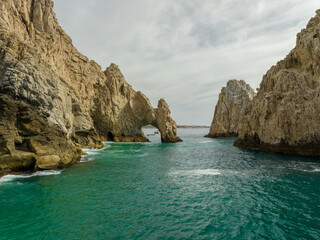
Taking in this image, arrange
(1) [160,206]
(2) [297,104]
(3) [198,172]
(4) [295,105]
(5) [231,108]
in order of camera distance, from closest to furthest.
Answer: (1) [160,206] < (3) [198,172] < (2) [297,104] < (4) [295,105] < (5) [231,108]

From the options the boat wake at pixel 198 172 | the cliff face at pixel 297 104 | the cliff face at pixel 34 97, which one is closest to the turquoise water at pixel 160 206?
the boat wake at pixel 198 172

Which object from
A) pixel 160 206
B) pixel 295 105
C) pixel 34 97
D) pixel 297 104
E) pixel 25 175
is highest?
pixel 297 104

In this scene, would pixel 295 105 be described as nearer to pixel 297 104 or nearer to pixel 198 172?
pixel 297 104

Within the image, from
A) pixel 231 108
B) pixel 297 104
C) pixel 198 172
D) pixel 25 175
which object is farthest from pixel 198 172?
pixel 231 108

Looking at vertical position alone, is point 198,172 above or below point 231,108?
below

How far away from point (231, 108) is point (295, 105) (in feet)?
243

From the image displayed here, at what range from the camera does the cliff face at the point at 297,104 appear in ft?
109

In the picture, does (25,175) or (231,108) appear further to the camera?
(231,108)

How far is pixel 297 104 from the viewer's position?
117ft

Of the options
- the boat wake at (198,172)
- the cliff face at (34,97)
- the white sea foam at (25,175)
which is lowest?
the boat wake at (198,172)

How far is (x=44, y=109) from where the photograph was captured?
2400 cm

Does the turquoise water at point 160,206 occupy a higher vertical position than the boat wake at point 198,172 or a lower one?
lower

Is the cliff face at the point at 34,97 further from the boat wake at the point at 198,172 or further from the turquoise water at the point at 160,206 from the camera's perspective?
the boat wake at the point at 198,172

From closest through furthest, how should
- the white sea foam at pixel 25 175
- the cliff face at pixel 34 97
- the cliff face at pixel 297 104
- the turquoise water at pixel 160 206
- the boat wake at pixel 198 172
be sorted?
the turquoise water at pixel 160 206
the white sea foam at pixel 25 175
the cliff face at pixel 34 97
the boat wake at pixel 198 172
the cliff face at pixel 297 104
